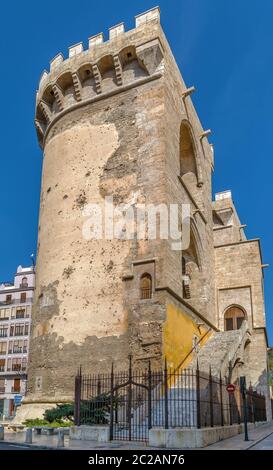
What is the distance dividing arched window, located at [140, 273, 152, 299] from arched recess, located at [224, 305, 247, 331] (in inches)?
363

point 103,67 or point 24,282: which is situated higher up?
point 103,67

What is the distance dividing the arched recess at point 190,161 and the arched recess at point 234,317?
6.25 m

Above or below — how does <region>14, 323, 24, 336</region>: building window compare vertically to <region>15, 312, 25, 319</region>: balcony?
below

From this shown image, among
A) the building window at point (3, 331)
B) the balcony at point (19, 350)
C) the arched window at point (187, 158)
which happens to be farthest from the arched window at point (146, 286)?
the building window at point (3, 331)

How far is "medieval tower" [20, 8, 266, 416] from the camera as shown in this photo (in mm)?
15914

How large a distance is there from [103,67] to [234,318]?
13.0m

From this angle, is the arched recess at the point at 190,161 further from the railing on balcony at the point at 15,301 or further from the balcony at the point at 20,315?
the balcony at the point at 20,315

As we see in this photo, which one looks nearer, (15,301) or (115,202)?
(115,202)

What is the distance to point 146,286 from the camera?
15.9 meters

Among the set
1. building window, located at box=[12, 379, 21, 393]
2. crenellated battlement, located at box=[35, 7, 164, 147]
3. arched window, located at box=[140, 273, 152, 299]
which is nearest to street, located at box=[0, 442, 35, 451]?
arched window, located at box=[140, 273, 152, 299]

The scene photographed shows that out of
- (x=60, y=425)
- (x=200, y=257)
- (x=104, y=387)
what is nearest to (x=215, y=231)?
(x=200, y=257)

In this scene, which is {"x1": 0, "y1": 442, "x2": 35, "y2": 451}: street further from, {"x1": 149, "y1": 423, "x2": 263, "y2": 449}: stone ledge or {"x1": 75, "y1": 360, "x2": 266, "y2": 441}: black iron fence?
{"x1": 149, "y1": 423, "x2": 263, "y2": 449}: stone ledge

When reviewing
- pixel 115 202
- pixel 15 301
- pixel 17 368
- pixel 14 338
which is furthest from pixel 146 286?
pixel 15 301

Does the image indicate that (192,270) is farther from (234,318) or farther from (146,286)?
(146,286)
